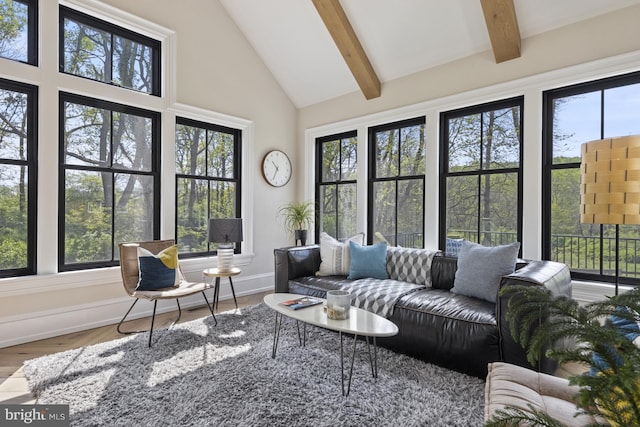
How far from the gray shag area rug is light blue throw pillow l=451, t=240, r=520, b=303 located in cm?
69

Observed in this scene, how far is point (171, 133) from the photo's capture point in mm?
3920

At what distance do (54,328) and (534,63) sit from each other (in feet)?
16.5

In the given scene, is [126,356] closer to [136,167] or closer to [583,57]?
[136,167]

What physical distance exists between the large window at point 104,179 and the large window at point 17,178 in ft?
0.71

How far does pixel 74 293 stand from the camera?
324 centimetres

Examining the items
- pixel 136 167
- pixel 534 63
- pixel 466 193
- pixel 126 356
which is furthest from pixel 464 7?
pixel 126 356

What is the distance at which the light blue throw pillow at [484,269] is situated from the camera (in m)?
2.64

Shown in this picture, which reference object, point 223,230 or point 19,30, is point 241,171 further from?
point 19,30

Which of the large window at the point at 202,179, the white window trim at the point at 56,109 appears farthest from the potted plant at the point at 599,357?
the large window at the point at 202,179

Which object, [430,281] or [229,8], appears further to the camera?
[229,8]

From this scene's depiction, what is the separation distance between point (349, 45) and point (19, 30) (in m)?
3.13

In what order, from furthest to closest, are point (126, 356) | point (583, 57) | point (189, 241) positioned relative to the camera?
point (189, 241), point (583, 57), point (126, 356)

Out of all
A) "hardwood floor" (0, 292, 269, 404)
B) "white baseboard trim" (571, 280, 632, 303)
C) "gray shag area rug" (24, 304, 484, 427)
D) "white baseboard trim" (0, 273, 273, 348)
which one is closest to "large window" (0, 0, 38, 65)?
"white baseboard trim" (0, 273, 273, 348)

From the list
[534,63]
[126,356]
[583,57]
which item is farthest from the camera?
[534,63]
